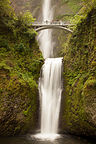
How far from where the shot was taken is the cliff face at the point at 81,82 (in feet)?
23.5

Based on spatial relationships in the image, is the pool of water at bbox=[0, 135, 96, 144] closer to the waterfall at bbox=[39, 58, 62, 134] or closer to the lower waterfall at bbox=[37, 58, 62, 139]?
the lower waterfall at bbox=[37, 58, 62, 139]

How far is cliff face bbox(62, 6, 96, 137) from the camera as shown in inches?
282

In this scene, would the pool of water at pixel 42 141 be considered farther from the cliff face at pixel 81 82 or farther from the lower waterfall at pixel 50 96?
the lower waterfall at pixel 50 96

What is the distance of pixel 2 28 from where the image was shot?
38.7 feet

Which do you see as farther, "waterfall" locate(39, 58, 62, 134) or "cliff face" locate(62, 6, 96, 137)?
"waterfall" locate(39, 58, 62, 134)

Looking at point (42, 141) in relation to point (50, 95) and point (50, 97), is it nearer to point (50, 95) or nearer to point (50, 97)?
point (50, 97)

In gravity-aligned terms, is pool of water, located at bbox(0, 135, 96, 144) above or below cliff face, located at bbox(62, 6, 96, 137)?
below

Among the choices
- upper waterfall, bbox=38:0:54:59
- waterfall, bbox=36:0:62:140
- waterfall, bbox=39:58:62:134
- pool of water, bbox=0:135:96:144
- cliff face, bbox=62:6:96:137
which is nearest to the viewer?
pool of water, bbox=0:135:96:144

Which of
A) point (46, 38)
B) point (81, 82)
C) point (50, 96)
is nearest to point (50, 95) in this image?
point (50, 96)

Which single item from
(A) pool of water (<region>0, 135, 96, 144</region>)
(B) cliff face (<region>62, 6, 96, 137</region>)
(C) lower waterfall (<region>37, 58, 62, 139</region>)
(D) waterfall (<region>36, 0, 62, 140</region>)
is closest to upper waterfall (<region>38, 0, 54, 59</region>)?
(D) waterfall (<region>36, 0, 62, 140</region>)

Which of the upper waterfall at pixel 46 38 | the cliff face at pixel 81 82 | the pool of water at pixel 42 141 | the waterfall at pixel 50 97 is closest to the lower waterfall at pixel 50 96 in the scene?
the waterfall at pixel 50 97

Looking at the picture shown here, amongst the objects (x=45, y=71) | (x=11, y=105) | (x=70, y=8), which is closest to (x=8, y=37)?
(x=45, y=71)

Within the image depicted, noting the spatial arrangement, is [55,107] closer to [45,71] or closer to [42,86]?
[42,86]

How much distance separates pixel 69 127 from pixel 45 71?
5.69 metres
